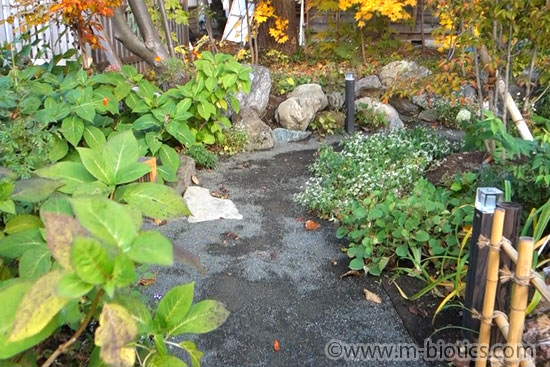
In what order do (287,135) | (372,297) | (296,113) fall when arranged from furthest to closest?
(296,113)
(287,135)
(372,297)

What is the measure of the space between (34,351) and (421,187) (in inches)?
130

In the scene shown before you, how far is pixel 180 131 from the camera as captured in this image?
16.7ft

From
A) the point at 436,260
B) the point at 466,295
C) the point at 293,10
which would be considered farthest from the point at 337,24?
the point at 466,295

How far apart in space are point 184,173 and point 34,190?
12.6 ft

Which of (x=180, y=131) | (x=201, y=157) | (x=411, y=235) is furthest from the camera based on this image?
(x=201, y=157)

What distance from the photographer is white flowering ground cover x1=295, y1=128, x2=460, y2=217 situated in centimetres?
448

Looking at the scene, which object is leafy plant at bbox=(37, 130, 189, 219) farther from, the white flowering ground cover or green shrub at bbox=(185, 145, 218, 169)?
green shrub at bbox=(185, 145, 218, 169)

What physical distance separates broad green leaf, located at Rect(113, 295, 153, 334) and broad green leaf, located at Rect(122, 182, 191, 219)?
184 mm

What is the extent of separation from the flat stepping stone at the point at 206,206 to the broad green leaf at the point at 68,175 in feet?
10.2

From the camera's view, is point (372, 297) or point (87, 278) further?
point (372, 297)

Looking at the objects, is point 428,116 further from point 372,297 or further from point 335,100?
point 372,297

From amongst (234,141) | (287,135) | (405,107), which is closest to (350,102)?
(287,135)

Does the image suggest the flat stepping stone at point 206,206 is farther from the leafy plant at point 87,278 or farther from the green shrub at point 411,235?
the leafy plant at point 87,278

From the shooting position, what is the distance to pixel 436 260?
3.37 m
